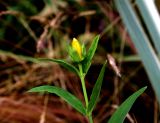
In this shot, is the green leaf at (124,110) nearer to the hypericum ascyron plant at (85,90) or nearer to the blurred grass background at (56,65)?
the hypericum ascyron plant at (85,90)

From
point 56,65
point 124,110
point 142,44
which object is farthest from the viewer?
point 56,65

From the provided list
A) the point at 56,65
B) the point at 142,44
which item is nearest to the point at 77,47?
the point at 142,44

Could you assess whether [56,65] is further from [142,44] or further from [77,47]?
[77,47]

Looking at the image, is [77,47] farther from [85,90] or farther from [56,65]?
[56,65]

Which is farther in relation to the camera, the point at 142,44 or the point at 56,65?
the point at 56,65

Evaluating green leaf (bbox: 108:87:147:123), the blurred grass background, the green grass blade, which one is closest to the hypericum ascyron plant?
green leaf (bbox: 108:87:147:123)

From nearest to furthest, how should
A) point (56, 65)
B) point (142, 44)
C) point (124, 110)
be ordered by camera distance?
point (124, 110) < point (142, 44) < point (56, 65)

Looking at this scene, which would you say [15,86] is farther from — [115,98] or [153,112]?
[153,112]
